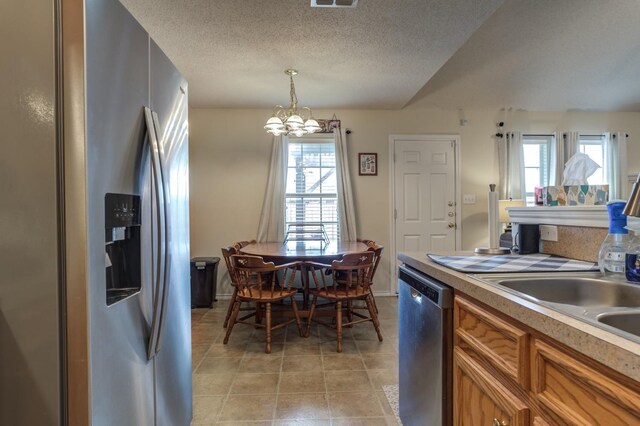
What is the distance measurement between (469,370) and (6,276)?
133 centimetres

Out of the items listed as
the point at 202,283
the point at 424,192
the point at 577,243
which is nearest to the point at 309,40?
the point at 577,243

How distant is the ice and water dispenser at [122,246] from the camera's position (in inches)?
37.2

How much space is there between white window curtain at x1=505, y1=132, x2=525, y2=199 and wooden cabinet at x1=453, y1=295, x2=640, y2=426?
157 inches

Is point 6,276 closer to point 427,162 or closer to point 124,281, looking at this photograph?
point 124,281

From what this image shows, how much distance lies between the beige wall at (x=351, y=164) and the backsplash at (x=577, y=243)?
2.83m

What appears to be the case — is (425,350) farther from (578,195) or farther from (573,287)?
(578,195)

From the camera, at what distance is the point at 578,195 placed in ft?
5.55

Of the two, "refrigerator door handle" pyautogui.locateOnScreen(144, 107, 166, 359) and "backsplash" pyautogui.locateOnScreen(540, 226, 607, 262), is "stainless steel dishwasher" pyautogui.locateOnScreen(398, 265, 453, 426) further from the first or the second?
"refrigerator door handle" pyautogui.locateOnScreen(144, 107, 166, 359)

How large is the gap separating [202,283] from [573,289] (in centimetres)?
361

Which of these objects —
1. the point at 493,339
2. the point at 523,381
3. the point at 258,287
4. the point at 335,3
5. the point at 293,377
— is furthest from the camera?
the point at 258,287

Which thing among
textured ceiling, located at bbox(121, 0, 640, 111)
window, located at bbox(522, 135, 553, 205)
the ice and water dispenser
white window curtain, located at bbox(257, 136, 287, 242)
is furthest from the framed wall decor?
the ice and water dispenser

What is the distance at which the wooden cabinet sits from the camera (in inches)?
22.6

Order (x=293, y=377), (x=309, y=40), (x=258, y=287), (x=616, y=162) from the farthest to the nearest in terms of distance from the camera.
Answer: (x=616, y=162)
(x=258, y=287)
(x=309, y=40)
(x=293, y=377)

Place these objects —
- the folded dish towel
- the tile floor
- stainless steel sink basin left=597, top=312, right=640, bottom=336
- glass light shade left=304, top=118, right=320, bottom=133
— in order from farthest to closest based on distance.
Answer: glass light shade left=304, top=118, right=320, bottom=133, the tile floor, the folded dish towel, stainless steel sink basin left=597, top=312, right=640, bottom=336
